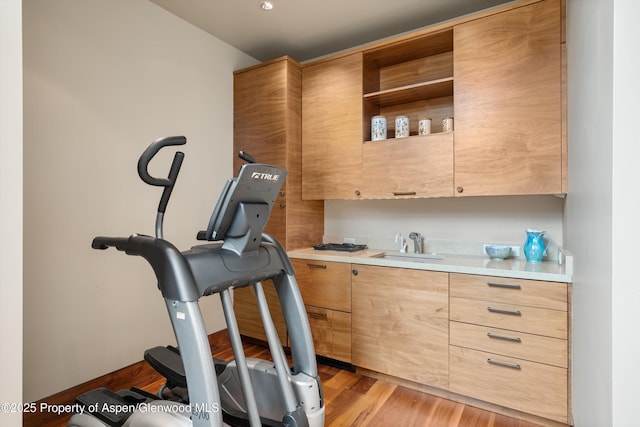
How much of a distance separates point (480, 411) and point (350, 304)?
100cm

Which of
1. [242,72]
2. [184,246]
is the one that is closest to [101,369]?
[184,246]

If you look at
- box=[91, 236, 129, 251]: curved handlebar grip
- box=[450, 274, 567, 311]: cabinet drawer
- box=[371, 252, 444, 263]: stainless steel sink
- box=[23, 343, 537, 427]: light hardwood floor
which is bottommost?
box=[23, 343, 537, 427]: light hardwood floor

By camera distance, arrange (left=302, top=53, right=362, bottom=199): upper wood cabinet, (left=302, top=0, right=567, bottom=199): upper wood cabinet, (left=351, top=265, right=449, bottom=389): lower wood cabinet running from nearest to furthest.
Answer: (left=302, top=0, right=567, bottom=199): upper wood cabinet → (left=351, top=265, right=449, bottom=389): lower wood cabinet → (left=302, top=53, right=362, bottom=199): upper wood cabinet

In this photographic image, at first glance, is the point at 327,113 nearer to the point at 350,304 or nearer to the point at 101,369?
the point at 350,304

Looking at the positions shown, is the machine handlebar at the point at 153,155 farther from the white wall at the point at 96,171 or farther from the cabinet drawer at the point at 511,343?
the cabinet drawer at the point at 511,343

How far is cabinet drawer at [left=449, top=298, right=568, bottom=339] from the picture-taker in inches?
69.2

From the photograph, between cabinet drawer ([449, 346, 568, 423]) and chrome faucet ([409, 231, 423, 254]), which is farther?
chrome faucet ([409, 231, 423, 254])

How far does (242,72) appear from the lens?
3023 mm

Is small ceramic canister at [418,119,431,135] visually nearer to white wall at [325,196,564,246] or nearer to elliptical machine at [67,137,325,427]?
white wall at [325,196,564,246]

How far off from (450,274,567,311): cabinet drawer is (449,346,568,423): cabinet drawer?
1.08 ft

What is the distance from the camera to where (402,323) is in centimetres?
221

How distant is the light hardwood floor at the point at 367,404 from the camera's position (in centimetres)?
186
